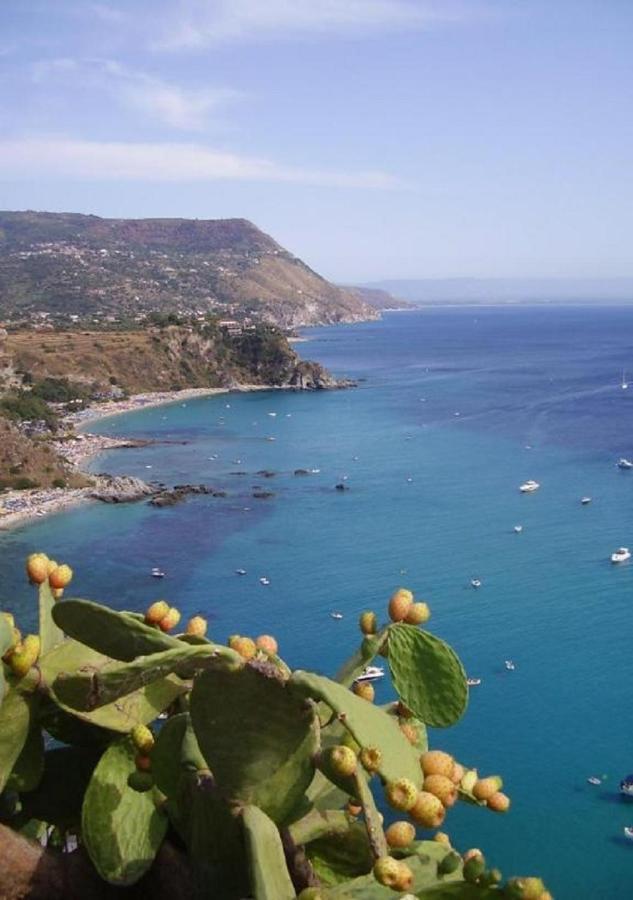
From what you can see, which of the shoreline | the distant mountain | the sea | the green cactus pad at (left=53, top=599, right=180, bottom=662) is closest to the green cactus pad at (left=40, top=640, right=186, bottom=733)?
the green cactus pad at (left=53, top=599, right=180, bottom=662)

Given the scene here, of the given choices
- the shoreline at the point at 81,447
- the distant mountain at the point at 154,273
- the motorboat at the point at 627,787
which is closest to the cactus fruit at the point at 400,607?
the motorboat at the point at 627,787

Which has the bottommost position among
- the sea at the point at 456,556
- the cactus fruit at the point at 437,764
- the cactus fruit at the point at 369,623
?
the sea at the point at 456,556

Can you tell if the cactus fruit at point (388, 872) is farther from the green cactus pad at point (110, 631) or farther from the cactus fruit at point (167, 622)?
the cactus fruit at point (167, 622)

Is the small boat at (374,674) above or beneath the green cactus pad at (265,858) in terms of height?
beneath

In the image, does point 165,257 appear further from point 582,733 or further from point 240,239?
point 582,733

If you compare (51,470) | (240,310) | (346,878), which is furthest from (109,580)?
(240,310)

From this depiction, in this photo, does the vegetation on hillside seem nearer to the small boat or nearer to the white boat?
the small boat

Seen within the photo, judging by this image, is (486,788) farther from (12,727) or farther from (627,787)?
(627,787)
